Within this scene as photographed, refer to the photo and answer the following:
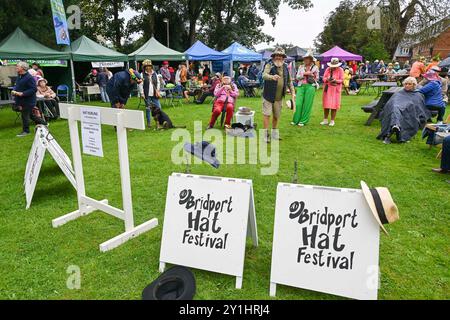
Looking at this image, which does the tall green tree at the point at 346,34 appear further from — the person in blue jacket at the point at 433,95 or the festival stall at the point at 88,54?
the person in blue jacket at the point at 433,95

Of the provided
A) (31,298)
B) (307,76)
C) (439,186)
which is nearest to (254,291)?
(31,298)

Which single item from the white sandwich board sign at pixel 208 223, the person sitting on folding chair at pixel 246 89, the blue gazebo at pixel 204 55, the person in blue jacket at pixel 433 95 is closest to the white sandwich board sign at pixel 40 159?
the white sandwich board sign at pixel 208 223

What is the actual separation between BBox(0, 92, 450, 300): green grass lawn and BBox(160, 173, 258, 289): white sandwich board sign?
0.57 feet

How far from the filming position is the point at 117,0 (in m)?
29.3

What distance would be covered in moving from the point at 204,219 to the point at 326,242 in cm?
94

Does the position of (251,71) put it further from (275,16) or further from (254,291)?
(254,291)

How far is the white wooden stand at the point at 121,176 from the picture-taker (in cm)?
305

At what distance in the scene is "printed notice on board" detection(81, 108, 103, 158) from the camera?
328 centimetres

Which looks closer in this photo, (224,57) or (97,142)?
(97,142)

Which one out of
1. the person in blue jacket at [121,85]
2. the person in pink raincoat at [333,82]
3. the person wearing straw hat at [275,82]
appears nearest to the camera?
the person wearing straw hat at [275,82]

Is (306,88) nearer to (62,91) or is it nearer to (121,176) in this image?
(121,176)

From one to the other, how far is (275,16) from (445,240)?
32.2m

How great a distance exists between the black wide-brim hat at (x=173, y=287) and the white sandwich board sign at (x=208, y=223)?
10 centimetres

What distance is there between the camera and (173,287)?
2580 millimetres
